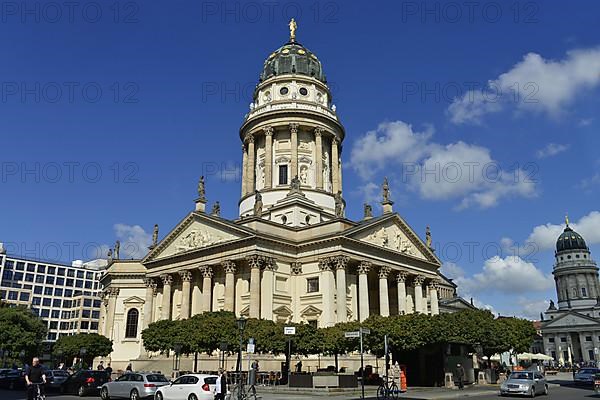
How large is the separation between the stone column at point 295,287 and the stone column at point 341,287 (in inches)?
187

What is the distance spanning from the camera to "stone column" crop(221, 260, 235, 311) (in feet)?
161

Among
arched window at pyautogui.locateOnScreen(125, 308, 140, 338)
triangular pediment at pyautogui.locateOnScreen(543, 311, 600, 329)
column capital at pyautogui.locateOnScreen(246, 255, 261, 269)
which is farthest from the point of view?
triangular pediment at pyautogui.locateOnScreen(543, 311, 600, 329)

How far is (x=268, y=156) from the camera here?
6456 centimetres

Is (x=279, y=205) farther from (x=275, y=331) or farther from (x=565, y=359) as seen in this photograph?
(x=565, y=359)

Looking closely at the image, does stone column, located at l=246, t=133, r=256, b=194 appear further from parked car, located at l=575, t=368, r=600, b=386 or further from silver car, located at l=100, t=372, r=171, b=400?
parked car, located at l=575, t=368, r=600, b=386

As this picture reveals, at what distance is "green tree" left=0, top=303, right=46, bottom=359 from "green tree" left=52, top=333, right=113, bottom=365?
1287cm

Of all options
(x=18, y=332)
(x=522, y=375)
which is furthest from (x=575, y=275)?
(x=18, y=332)

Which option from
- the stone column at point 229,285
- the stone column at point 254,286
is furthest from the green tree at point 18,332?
the stone column at point 254,286

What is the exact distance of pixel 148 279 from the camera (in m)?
60.2

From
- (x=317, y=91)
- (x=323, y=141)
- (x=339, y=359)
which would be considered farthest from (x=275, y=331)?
(x=317, y=91)


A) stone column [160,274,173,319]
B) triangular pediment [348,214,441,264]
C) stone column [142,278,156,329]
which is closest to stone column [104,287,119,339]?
stone column [142,278,156,329]

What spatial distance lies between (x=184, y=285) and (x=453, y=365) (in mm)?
27728

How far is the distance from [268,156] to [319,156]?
6.21 metres

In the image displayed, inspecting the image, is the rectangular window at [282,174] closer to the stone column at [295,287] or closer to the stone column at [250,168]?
the stone column at [250,168]
